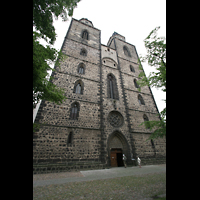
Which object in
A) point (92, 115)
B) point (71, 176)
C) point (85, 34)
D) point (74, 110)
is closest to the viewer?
point (71, 176)

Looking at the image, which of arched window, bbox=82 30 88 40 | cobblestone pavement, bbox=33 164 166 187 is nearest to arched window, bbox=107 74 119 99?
arched window, bbox=82 30 88 40

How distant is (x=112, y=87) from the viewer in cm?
1305

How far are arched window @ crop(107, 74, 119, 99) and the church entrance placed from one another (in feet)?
18.1

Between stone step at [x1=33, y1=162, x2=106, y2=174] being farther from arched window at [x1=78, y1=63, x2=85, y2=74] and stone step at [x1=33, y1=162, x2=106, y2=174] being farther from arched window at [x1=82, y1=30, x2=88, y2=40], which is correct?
arched window at [x1=82, y1=30, x2=88, y2=40]

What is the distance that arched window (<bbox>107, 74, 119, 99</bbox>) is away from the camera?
12344mm

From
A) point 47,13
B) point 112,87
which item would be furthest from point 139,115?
point 47,13

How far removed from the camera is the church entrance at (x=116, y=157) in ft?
30.6

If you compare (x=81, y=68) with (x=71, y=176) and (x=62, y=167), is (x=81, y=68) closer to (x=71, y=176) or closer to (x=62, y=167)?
(x=62, y=167)

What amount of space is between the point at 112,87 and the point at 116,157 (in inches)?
298

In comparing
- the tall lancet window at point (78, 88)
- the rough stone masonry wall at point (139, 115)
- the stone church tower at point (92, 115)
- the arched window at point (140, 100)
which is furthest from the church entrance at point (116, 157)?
the arched window at point (140, 100)
